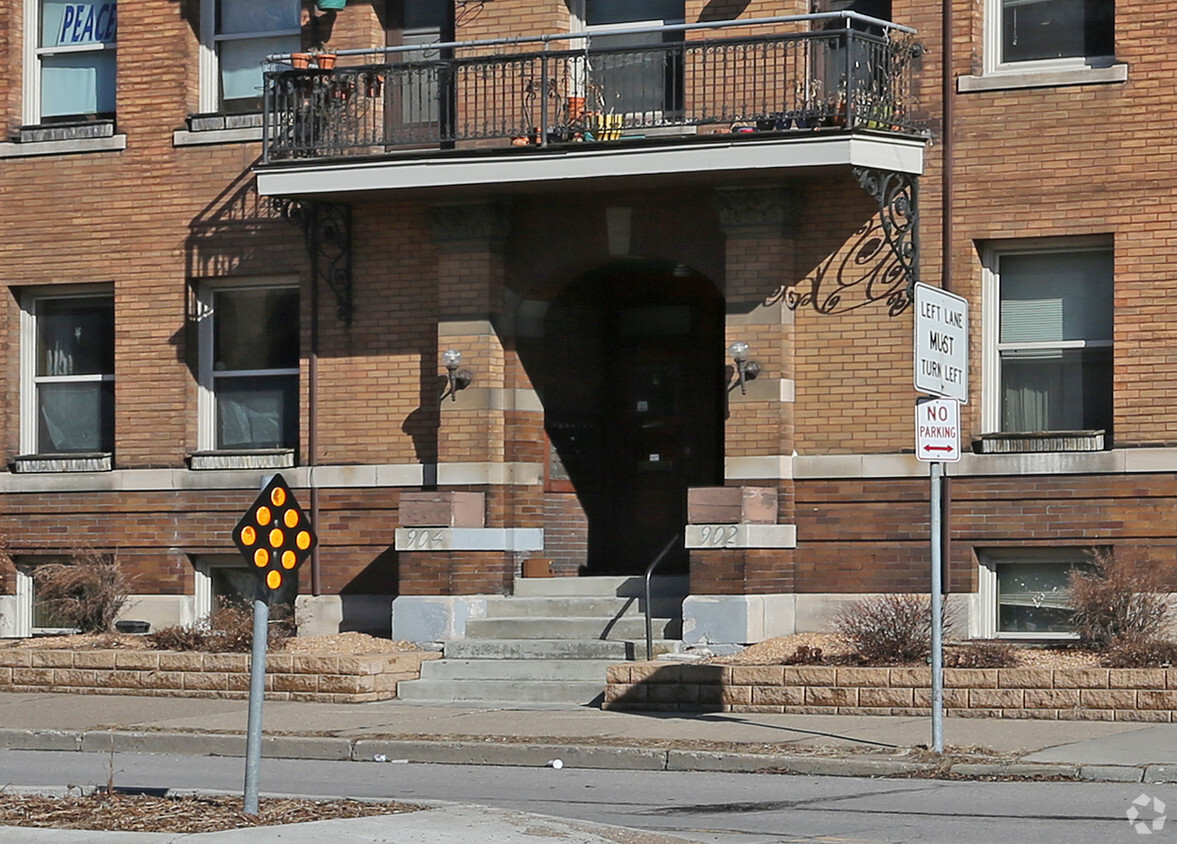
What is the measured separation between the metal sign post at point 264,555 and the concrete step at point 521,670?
772 cm

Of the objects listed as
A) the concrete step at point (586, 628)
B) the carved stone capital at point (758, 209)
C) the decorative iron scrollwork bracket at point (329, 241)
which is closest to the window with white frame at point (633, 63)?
the carved stone capital at point (758, 209)

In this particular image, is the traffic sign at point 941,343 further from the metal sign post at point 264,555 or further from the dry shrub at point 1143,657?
the metal sign post at point 264,555

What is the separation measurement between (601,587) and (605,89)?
4.98 m

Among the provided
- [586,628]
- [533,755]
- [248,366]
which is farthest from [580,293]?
[533,755]

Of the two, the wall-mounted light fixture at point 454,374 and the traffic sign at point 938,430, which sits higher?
the wall-mounted light fixture at point 454,374

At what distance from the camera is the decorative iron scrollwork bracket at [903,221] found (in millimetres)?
18344

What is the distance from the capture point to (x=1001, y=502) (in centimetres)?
1820

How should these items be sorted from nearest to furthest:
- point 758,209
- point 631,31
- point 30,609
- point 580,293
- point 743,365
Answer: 1. point 743,365
2. point 758,209
3. point 631,31
4. point 580,293
5. point 30,609

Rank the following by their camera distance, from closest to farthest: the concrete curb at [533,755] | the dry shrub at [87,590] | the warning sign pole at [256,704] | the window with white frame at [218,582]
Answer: the warning sign pole at [256,704] → the concrete curb at [533,755] → the dry shrub at [87,590] → the window with white frame at [218,582]

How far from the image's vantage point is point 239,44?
69.8ft

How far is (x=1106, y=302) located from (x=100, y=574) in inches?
422

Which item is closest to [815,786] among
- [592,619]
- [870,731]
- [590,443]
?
[870,731]

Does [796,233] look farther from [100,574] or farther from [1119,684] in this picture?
[100,574]

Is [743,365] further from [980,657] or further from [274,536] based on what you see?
[274,536]
